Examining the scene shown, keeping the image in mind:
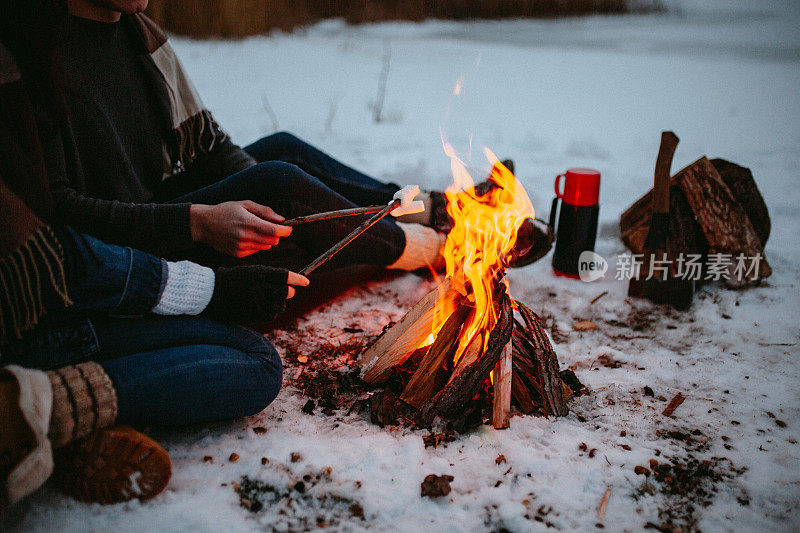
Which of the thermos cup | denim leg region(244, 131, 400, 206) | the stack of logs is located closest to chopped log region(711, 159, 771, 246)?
the thermos cup

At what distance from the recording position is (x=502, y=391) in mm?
1973

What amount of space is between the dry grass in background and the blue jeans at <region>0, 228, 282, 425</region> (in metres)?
8.03

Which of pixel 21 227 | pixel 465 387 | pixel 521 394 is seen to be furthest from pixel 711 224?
pixel 21 227

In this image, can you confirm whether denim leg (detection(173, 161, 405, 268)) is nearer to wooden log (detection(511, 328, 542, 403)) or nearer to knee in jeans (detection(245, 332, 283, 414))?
knee in jeans (detection(245, 332, 283, 414))

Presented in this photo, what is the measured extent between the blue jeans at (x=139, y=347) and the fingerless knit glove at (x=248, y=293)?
7 centimetres

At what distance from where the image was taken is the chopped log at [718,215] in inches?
118

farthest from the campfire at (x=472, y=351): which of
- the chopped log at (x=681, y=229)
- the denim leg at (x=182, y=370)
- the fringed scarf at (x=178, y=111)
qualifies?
the fringed scarf at (x=178, y=111)

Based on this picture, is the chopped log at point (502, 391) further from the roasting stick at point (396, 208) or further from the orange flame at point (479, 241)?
the roasting stick at point (396, 208)

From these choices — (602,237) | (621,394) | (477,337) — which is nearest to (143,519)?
(477,337)

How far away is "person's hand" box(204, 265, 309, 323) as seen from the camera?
5.95 ft

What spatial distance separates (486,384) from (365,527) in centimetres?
78

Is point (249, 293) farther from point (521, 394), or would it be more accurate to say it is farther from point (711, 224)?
point (711, 224)

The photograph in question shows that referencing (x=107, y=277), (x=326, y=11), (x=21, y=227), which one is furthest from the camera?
(x=326, y=11)

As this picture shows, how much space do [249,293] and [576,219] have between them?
6.97ft
